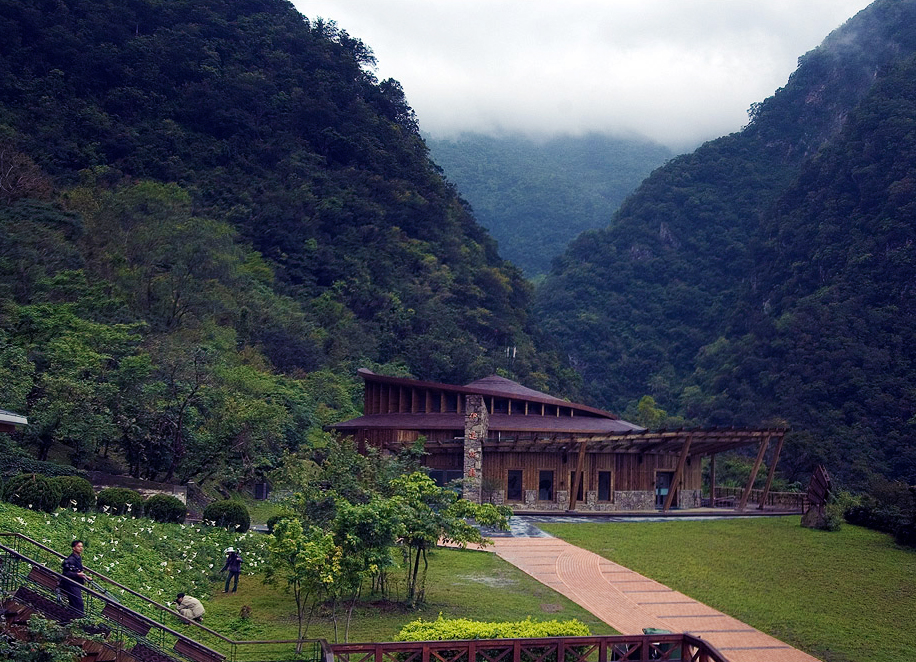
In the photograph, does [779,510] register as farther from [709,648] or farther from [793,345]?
[793,345]

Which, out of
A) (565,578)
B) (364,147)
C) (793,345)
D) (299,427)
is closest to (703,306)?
(793,345)

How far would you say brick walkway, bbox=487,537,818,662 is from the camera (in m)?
14.9

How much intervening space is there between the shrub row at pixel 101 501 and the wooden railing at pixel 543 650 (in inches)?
361

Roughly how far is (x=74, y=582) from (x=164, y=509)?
10.2 metres

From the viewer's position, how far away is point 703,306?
9906 cm

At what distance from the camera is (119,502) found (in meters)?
20.3

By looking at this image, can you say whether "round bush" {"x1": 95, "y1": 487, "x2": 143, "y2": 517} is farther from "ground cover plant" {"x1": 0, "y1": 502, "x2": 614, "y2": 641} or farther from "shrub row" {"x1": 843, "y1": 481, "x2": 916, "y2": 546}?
"shrub row" {"x1": 843, "y1": 481, "x2": 916, "y2": 546}

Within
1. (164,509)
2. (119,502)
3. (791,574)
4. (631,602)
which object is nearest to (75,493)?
(119,502)

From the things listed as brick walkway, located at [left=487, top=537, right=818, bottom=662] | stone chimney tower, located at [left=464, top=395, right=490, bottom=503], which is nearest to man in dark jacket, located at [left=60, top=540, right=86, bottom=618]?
brick walkway, located at [left=487, top=537, right=818, bottom=662]

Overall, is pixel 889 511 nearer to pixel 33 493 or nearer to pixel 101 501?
pixel 101 501

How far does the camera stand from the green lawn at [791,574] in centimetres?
1591

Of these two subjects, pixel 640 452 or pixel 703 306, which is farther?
pixel 703 306

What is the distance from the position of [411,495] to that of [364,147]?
65.6 meters

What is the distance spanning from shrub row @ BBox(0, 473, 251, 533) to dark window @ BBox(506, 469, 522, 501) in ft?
48.3
